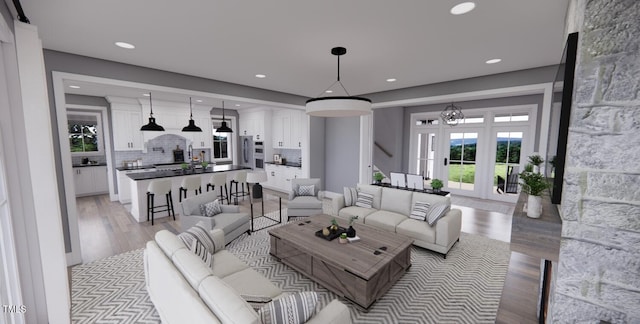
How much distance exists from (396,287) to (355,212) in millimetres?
1617

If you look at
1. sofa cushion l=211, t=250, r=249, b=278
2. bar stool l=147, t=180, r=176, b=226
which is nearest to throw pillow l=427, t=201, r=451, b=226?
sofa cushion l=211, t=250, r=249, b=278

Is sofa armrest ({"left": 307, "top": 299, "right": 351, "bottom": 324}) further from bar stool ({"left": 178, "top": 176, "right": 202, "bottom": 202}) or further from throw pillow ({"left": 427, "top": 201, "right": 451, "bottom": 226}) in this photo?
bar stool ({"left": 178, "top": 176, "right": 202, "bottom": 202})

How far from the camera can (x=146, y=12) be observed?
2.21m

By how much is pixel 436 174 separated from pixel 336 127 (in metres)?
3.61

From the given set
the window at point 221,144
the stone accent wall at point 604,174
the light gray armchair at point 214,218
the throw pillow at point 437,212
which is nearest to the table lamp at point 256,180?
the light gray armchair at point 214,218

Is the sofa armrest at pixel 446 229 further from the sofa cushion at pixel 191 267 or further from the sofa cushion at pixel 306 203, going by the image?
the sofa cushion at pixel 191 267

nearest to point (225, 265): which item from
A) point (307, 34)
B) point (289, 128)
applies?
point (307, 34)

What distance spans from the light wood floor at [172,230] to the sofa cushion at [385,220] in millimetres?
1475

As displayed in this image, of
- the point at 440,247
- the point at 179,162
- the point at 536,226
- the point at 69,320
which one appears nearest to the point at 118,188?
the point at 179,162

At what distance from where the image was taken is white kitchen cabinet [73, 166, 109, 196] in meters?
6.79

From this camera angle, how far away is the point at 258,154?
8859mm

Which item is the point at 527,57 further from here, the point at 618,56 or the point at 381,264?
the point at 381,264

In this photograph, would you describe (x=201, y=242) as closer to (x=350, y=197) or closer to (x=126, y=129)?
(x=350, y=197)

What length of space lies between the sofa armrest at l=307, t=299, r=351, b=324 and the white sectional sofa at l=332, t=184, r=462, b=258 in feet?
7.69
